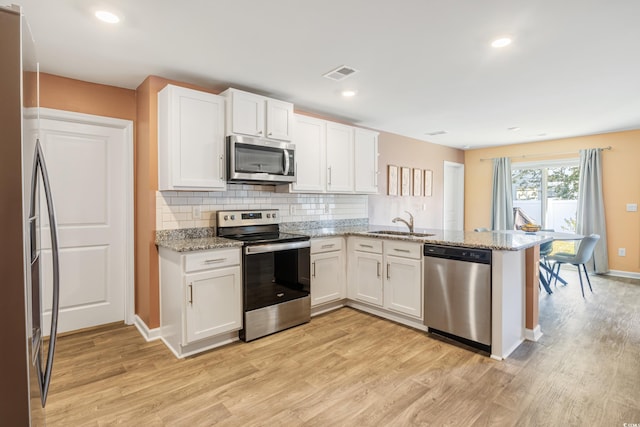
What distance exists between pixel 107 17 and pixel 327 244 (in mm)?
2627

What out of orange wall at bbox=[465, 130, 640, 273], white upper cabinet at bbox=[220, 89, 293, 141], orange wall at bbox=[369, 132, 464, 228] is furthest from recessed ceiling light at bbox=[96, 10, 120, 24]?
orange wall at bbox=[465, 130, 640, 273]

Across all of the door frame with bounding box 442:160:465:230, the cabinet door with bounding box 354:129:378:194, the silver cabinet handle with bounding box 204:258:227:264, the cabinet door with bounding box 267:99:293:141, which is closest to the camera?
the silver cabinet handle with bounding box 204:258:227:264

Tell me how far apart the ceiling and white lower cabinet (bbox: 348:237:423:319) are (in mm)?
1649

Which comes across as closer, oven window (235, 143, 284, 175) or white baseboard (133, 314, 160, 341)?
white baseboard (133, 314, 160, 341)

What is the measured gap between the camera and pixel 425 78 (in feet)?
10.2

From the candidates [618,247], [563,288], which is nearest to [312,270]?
[563,288]

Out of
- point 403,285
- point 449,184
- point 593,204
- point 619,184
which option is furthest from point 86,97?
point 619,184

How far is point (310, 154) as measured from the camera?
3.81m

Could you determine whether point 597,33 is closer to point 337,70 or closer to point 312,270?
point 337,70

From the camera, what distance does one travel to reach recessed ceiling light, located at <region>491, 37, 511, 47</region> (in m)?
2.32

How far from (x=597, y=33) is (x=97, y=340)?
4634 mm

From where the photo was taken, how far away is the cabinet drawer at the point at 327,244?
3484mm

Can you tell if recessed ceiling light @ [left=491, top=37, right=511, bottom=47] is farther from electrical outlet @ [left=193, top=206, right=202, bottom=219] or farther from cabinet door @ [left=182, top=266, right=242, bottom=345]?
electrical outlet @ [left=193, top=206, right=202, bottom=219]

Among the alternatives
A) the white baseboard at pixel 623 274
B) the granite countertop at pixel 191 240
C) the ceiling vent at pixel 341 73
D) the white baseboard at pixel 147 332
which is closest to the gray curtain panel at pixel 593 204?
the white baseboard at pixel 623 274
